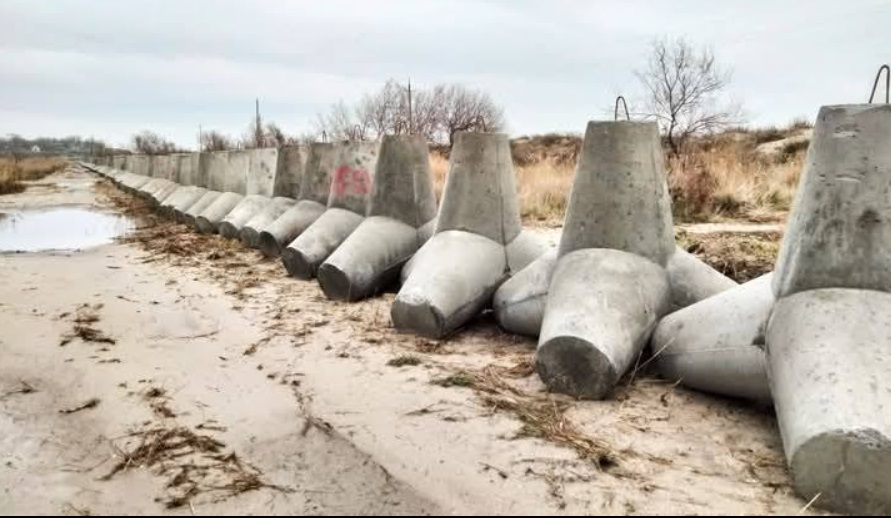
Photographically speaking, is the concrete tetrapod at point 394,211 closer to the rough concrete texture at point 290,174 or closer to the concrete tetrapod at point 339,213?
the concrete tetrapod at point 339,213

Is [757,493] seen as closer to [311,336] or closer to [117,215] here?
[311,336]

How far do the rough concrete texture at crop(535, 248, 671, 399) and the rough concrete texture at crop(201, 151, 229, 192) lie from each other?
8717 millimetres

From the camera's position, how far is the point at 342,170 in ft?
22.8

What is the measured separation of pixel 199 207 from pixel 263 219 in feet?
12.2

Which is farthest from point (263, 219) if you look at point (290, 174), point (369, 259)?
point (369, 259)

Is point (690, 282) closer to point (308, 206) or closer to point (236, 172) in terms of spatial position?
point (308, 206)

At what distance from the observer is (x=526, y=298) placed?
438cm

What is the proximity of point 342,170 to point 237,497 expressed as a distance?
4848 millimetres

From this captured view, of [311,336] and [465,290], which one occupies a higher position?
[465,290]

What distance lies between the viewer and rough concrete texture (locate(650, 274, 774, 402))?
10.2 feet

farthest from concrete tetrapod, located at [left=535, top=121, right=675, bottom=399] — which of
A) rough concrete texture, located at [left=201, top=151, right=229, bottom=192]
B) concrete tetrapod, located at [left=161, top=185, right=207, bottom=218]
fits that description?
concrete tetrapod, located at [left=161, top=185, right=207, bottom=218]

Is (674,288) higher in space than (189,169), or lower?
lower

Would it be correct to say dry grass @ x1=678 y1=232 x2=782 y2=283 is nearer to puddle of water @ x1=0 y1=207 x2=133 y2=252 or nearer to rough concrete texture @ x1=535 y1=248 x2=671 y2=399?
rough concrete texture @ x1=535 y1=248 x2=671 y2=399

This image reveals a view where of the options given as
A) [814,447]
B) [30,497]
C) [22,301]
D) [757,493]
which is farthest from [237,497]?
[22,301]
